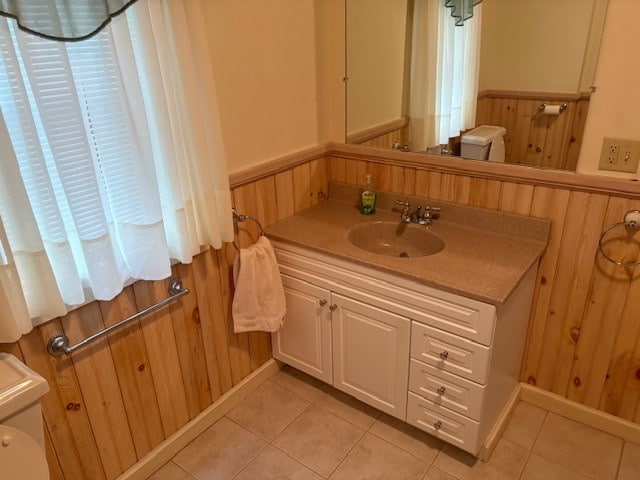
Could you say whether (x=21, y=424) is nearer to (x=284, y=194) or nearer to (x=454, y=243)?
(x=284, y=194)

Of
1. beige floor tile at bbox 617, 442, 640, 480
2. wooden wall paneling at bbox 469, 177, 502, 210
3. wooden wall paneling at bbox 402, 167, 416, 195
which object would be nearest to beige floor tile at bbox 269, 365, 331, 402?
wooden wall paneling at bbox 402, 167, 416, 195

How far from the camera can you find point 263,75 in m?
1.80

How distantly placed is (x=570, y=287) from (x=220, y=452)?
1523 mm

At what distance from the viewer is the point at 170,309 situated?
1689 mm

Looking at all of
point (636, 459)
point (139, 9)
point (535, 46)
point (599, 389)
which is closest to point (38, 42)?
point (139, 9)

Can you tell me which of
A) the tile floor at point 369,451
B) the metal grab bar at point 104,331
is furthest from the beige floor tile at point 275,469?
the metal grab bar at point 104,331

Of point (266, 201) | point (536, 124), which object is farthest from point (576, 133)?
point (266, 201)

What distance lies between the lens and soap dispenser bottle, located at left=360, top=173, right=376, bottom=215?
2088mm

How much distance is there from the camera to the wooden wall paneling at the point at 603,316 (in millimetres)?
1600

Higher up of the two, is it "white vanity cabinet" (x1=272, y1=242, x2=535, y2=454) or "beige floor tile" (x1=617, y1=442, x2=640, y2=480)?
"white vanity cabinet" (x1=272, y1=242, x2=535, y2=454)

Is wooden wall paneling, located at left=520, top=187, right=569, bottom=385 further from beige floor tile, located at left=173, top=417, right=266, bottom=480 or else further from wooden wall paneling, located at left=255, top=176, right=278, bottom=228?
beige floor tile, located at left=173, top=417, right=266, bottom=480

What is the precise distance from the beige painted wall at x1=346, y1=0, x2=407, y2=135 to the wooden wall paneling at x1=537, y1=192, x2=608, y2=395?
835 mm

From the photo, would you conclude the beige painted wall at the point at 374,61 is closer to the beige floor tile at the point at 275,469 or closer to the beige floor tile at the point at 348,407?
the beige floor tile at the point at 348,407

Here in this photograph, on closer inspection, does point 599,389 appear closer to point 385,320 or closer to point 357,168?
point 385,320
